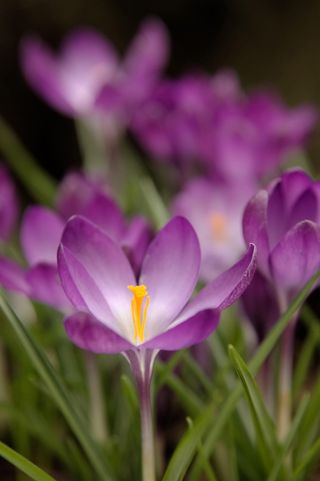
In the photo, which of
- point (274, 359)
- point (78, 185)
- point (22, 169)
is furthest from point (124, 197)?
point (274, 359)

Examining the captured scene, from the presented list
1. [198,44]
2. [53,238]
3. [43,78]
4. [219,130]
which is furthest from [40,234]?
[198,44]

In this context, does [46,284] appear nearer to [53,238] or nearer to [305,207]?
[53,238]

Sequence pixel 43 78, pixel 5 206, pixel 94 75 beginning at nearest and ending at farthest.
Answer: pixel 5 206
pixel 43 78
pixel 94 75

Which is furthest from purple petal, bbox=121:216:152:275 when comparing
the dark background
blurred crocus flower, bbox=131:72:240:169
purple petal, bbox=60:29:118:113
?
the dark background

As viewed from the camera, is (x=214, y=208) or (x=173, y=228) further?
(x=214, y=208)

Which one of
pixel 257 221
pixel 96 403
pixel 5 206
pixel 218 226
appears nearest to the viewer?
pixel 257 221

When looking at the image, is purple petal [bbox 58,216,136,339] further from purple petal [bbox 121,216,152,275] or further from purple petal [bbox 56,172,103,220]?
purple petal [bbox 56,172,103,220]

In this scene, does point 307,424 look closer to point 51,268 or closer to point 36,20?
point 51,268
